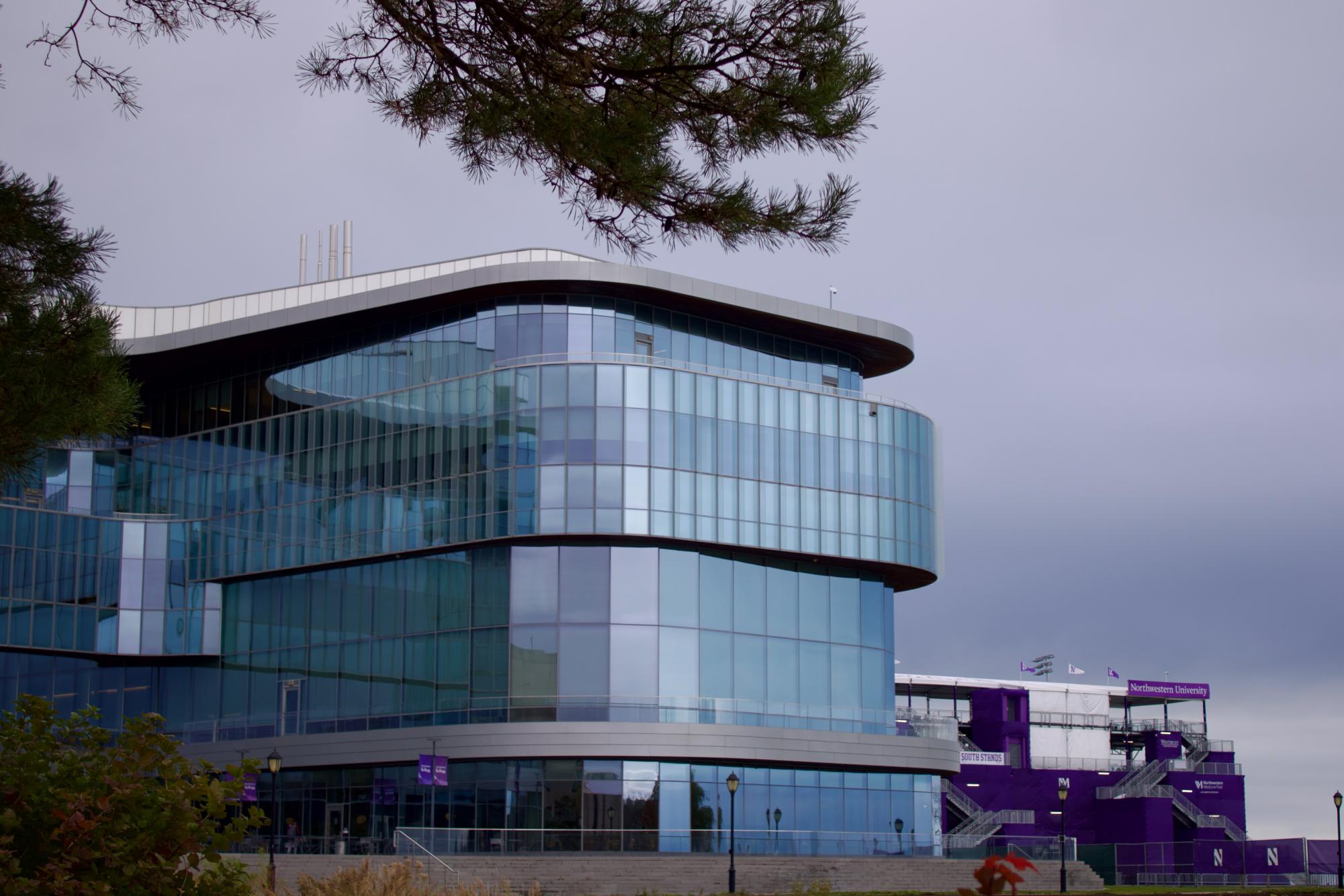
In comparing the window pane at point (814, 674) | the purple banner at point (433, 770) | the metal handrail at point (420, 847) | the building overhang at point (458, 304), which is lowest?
the metal handrail at point (420, 847)

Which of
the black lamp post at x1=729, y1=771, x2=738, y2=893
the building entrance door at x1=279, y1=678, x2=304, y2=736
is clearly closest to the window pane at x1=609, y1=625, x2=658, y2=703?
the black lamp post at x1=729, y1=771, x2=738, y2=893

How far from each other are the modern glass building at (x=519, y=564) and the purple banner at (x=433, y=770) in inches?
5.4

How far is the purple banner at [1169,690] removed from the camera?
295ft

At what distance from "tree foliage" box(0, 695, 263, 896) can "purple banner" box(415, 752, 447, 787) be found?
39.5 metres

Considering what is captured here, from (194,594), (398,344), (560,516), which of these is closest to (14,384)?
(560,516)

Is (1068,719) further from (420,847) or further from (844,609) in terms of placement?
(420,847)

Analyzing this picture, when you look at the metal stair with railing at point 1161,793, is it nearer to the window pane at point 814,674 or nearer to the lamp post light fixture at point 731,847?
the window pane at point 814,674

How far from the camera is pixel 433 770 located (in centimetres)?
5072

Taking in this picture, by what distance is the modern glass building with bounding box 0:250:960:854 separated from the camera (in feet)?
169

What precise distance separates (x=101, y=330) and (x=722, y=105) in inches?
256

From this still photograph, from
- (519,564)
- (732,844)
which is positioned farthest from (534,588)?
(732,844)

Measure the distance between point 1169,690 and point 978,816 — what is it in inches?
883

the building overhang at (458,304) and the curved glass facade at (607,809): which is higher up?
the building overhang at (458,304)

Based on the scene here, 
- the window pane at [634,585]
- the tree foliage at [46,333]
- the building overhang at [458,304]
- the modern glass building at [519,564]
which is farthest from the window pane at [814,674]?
the tree foliage at [46,333]
